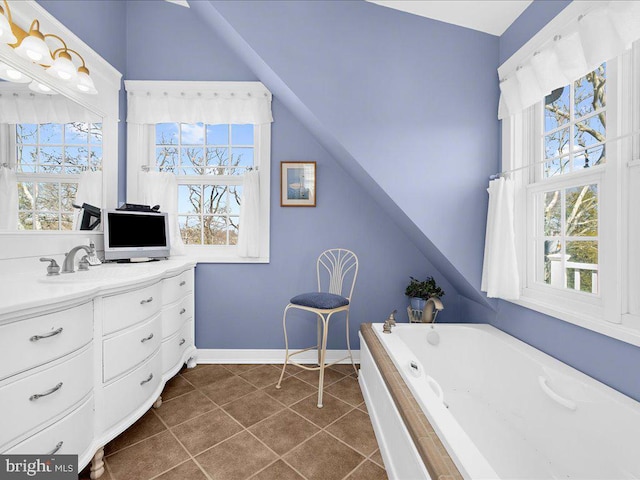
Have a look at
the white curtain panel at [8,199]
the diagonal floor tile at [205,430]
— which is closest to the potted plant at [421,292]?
the diagonal floor tile at [205,430]

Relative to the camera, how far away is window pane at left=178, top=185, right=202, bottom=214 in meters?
2.65

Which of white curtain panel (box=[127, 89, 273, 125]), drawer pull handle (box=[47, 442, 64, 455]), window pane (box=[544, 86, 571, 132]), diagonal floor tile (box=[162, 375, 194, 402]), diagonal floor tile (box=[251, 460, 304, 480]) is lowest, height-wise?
diagonal floor tile (box=[251, 460, 304, 480])

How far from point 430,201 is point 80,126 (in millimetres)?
2454

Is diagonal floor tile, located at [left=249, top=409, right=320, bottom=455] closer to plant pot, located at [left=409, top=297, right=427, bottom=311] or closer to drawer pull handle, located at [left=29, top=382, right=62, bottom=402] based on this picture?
drawer pull handle, located at [left=29, top=382, right=62, bottom=402]

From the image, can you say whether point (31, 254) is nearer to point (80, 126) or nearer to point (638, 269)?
point (80, 126)

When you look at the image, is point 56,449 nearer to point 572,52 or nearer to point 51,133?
point 51,133

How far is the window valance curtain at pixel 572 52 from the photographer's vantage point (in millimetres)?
1115

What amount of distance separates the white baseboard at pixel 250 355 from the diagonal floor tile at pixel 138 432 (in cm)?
75

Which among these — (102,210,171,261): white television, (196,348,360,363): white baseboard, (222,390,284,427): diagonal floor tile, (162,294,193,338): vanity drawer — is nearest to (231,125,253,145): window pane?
(102,210,171,261): white television

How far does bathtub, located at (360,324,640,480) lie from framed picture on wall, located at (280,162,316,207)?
123cm

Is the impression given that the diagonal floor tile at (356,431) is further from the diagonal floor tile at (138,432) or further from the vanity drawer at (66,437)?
the vanity drawer at (66,437)

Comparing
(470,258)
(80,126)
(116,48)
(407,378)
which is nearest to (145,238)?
(80,126)

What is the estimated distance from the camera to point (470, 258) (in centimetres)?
197

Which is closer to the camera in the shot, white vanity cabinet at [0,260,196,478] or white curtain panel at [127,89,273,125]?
white vanity cabinet at [0,260,196,478]
